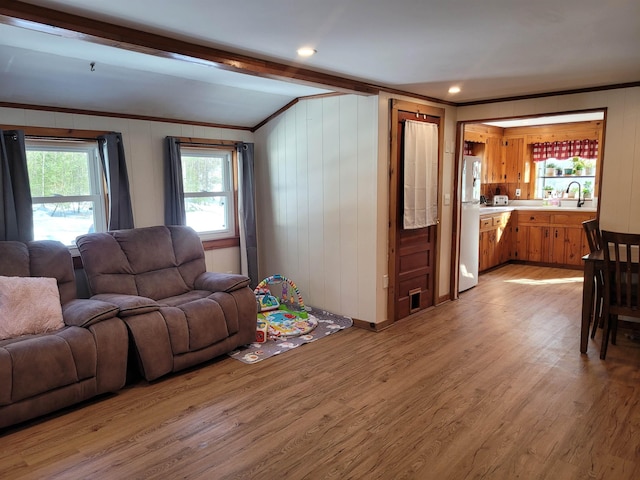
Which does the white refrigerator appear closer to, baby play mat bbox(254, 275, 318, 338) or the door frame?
the door frame

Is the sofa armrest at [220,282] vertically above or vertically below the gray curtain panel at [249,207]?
below

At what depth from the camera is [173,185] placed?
179 inches

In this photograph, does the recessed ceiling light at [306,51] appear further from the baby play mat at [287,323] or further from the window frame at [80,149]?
the baby play mat at [287,323]

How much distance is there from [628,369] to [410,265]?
2037 millimetres

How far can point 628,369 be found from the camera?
3410mm

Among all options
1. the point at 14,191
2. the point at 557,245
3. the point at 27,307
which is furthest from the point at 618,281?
the point at 14,191

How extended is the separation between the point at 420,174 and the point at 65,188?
332 centimetres

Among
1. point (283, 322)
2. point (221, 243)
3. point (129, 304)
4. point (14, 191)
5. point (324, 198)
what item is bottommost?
point (283, 322)

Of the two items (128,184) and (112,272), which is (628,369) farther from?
(128,184)

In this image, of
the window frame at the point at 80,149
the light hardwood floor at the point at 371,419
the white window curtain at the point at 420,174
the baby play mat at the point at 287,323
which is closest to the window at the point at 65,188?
the window frame at the point at 80,149

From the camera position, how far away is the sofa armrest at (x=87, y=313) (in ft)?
9.78

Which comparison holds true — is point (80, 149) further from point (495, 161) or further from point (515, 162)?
point (515, 162)

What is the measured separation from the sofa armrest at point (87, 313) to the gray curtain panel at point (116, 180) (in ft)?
3.83

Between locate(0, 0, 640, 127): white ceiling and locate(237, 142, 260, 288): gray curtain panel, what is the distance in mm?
579
